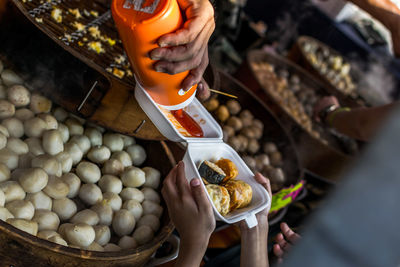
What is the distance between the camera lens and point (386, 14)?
2.51 metres

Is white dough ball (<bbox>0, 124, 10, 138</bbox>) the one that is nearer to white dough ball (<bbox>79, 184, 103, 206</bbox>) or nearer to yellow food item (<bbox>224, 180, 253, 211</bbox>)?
white dough ball (<bbox>79, 184, 103, 206</bbox>)

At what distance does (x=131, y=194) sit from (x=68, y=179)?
1.03ft

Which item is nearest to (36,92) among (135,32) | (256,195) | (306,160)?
(135,32)

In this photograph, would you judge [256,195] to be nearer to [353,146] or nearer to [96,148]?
[96,148]

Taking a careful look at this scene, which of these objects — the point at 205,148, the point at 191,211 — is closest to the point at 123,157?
the point at 205,148

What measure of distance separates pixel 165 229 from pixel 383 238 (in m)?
1.28

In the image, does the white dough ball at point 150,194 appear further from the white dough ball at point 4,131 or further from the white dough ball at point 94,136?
the white dough ball at point 4,131

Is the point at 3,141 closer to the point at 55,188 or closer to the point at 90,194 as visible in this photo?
the point at 55,188

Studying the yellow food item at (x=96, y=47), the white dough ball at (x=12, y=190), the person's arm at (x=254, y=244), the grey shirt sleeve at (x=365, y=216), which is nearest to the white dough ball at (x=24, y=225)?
the white dough ball at (x=12, y=190)

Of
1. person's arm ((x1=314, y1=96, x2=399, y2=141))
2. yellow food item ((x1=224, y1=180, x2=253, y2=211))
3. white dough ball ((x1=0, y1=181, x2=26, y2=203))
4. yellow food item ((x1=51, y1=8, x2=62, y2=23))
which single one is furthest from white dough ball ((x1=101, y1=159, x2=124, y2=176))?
person's arm ((x1=314, y1=96, x2=399, y2=141))

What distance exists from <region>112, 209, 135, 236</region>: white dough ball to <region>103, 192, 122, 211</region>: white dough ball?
43mm

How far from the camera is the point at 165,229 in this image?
4.99 feet

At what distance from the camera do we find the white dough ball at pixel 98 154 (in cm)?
177

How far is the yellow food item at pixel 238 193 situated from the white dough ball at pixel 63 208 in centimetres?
72
